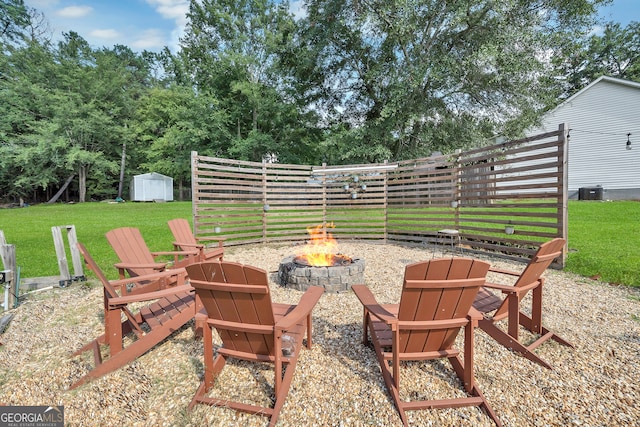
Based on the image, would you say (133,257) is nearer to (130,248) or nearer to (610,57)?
(130,248)

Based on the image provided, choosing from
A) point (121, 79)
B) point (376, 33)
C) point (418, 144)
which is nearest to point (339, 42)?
point (376, 33)

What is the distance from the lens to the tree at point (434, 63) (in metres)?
11.9

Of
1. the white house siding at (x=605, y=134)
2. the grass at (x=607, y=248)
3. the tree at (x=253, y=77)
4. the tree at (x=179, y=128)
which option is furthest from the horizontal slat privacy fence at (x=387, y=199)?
the tree at (x=179, y=128)

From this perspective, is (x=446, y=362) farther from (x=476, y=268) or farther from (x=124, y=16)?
(x=124, y=16)

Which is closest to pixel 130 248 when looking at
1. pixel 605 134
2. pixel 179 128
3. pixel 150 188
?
pixel 605 134

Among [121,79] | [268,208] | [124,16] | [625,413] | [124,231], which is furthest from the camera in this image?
[121,79]

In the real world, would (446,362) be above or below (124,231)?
below

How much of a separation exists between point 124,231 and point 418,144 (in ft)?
44.5

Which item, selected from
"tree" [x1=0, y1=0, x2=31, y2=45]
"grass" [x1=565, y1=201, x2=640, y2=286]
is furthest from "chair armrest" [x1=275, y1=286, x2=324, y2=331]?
"tree" [x1=0, y1=0, x2=31, y2=45]

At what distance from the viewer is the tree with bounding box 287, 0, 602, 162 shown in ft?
38.9

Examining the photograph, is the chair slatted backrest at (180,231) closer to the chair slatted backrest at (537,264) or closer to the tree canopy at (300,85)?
the chair slatted backrest at (537,264)

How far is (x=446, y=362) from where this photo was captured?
8.36 feet

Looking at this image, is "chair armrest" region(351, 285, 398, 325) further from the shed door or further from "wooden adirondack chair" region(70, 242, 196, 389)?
the shed door

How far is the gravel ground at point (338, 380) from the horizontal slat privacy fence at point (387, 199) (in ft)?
11.3
